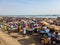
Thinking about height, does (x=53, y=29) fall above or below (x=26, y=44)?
above

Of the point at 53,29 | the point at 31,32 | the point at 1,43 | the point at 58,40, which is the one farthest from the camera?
the point at 31,32

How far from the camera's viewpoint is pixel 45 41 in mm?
8773

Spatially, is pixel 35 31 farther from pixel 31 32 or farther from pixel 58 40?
pixel 58 40

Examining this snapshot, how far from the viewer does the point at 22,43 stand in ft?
30.1

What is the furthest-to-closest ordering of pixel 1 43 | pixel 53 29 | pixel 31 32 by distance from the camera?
pixel 31 32, pixel 53 29, pixel 1 43

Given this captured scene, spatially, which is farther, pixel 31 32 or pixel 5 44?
pixel 31 32

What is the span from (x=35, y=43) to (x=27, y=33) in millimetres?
3085

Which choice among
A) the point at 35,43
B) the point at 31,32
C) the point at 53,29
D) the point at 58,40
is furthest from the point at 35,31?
the point at 58,40

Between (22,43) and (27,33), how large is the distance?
3.12 metres

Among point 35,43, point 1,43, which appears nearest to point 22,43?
point 35,43

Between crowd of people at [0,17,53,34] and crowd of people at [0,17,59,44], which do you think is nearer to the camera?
crowd of people at [0,17,59,44]

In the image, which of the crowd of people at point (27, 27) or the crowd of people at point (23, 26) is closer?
the crowd of people at point (27, 27)

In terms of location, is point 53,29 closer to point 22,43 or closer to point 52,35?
point 52,35

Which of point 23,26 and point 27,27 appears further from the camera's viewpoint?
point 23,26
